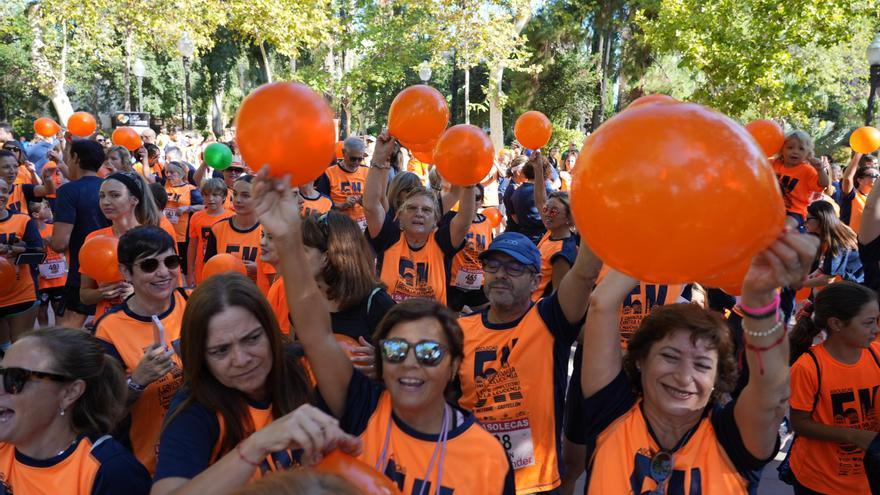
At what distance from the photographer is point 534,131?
5.48 metres

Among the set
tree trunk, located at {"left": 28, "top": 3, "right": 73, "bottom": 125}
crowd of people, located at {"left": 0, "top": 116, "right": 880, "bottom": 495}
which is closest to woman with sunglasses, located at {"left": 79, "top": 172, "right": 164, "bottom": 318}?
crowd of people, located at {"left": 0, "top": 116, "right": 880, "bottom": 495}

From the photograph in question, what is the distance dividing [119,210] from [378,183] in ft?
5.64

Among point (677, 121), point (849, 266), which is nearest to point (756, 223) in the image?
point (677, 121)

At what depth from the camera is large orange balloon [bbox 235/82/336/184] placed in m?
2.09

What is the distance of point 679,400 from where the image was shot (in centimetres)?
212

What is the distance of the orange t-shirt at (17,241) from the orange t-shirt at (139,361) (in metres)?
3.03

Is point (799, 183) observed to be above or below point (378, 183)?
below

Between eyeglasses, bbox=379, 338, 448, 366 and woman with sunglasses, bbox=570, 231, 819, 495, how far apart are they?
1.83 feet

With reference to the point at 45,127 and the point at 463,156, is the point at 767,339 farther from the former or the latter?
the point at 45,127

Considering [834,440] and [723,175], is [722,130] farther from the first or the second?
[834,440]

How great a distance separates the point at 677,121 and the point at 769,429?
99cm

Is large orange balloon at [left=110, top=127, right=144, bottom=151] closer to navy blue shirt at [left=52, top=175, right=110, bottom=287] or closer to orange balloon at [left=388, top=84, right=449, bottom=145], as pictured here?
navy blue shirt at [left=52, top=175, right=110, bottom=287]

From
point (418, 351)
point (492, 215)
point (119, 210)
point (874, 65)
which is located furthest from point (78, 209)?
point (874, 65)

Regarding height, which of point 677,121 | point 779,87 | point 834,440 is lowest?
point 834,440
